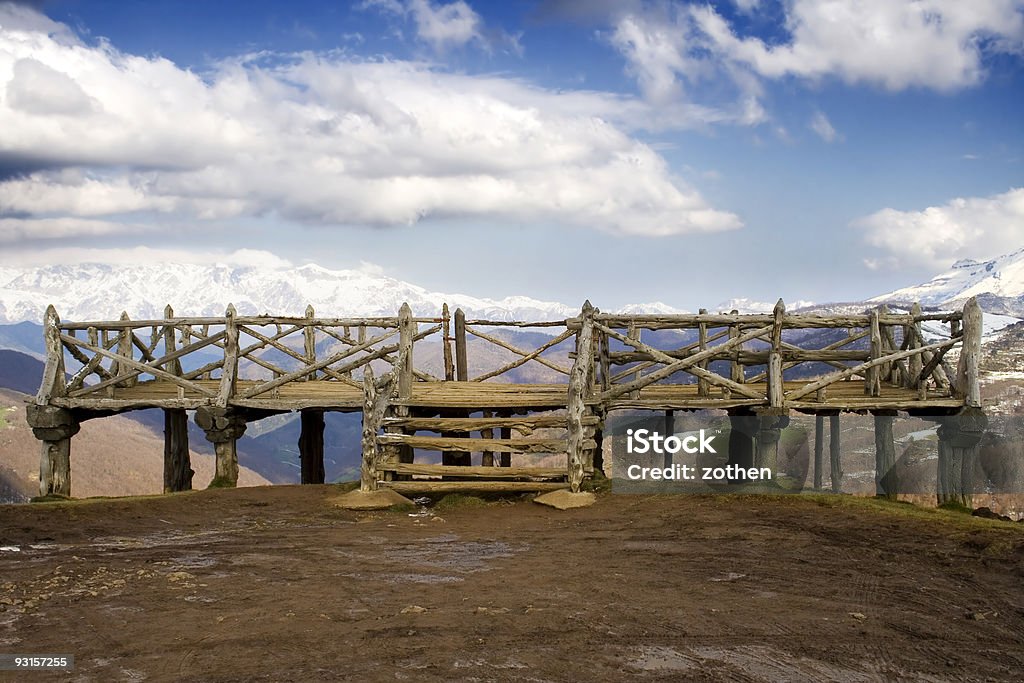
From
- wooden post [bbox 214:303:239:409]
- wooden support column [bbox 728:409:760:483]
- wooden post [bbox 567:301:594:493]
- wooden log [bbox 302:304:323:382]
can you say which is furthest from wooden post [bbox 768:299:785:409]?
wooden log [bbox 302:304:323:382]

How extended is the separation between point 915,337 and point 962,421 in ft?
6.82

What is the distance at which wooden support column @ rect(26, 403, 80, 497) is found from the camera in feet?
59.3

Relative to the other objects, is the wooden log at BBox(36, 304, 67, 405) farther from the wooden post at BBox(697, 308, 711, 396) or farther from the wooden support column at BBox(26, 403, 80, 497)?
the wooden post at BBox(697, 308, 711, 396)

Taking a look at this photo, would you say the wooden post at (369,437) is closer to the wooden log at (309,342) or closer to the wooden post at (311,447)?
the wooden log at (309,342)

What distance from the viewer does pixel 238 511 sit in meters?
13.5

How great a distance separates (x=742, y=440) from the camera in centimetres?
1544

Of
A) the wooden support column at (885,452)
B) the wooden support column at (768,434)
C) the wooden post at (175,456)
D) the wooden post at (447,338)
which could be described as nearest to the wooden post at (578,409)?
the wooden support column at (768,434)

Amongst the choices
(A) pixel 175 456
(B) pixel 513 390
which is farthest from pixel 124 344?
(B) pixel 513 390

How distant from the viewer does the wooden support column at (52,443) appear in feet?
59.3

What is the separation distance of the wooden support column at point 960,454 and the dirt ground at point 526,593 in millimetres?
3896

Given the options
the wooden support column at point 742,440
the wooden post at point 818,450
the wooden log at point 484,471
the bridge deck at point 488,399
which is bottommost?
the wooden post at point 818,450

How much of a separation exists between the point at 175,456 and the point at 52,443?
3.30 meters

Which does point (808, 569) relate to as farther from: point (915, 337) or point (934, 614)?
point (915, 337)

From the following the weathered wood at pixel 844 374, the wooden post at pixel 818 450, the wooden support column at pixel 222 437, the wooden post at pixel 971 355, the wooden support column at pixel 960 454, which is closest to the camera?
the weathered wood at pixel 844 374
